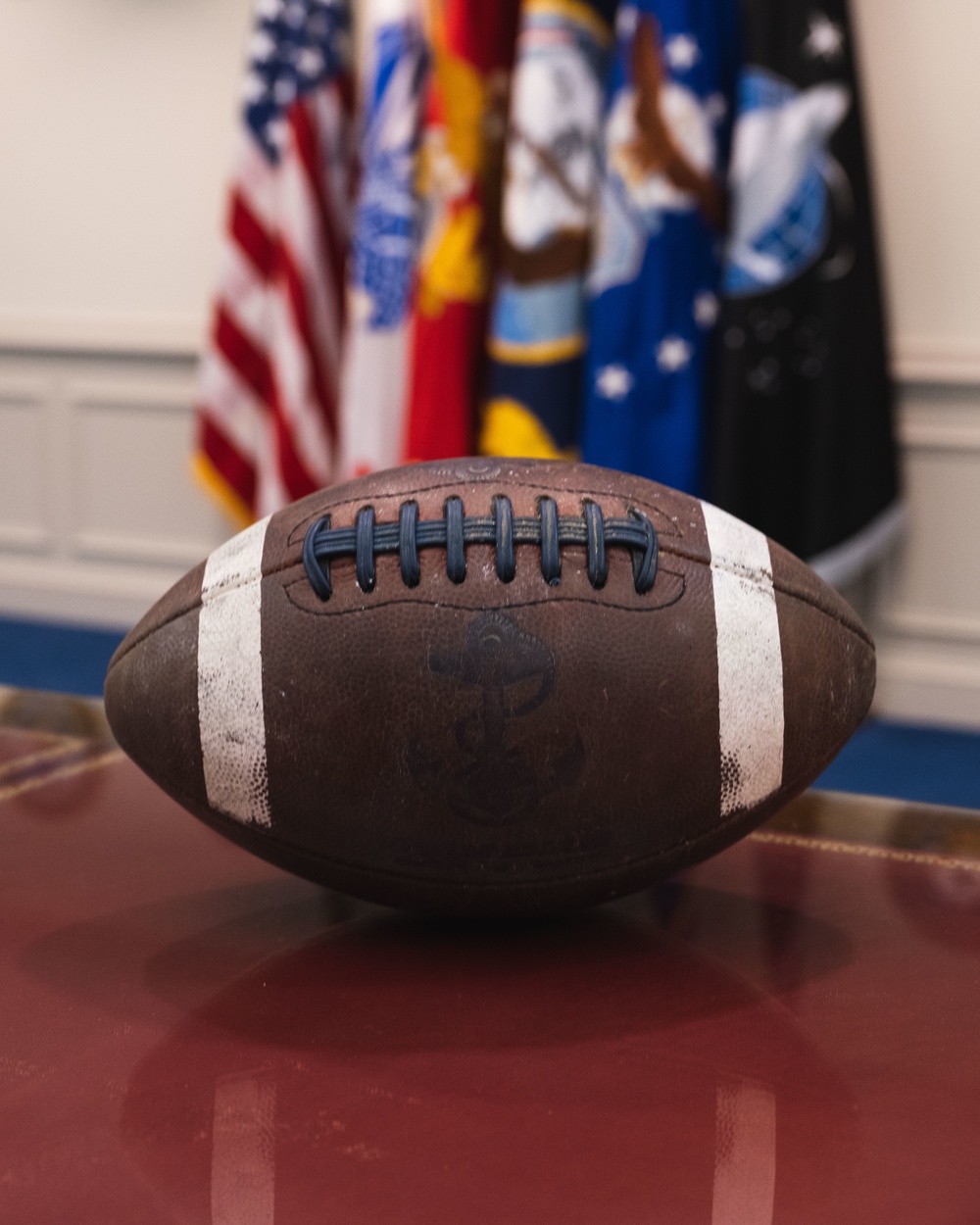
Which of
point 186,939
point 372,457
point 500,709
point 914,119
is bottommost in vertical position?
point 372,457

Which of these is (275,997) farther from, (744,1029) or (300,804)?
(744,1029)

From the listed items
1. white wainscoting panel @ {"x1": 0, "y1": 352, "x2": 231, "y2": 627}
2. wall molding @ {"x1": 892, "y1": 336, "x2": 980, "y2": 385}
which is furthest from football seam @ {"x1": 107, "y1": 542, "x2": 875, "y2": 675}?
white wainscoting panel @ {"x1": 0, "y1": 352, "x2": 231, "y2": 627}

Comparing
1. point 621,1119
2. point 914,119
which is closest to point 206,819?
point 621,1119

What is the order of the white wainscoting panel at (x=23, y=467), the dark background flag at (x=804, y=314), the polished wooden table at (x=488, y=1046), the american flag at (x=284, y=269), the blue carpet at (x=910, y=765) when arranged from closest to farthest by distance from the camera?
the polished wooden table at (x=488, y=1046) → the blue carpet at (x=910, y=765) → the dark background flag at (x=804, y=314) → the american flag at (x=284, y=269) → the white wainscoting panel at (x=23, y=467)

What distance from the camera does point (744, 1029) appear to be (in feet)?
2.06

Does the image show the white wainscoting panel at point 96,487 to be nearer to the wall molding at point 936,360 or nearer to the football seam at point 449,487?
the wall molding at point 936,360

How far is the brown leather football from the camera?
2.17ft

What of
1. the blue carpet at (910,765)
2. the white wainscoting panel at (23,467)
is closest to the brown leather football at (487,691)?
the blue carpet at (910,765)

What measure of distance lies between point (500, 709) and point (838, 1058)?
8.6 inches

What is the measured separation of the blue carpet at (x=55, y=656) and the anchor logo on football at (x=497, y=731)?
7.94 ft

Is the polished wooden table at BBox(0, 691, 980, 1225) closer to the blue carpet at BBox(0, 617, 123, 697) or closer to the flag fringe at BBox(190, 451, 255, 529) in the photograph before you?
the blue carpet at BBox(0, 617, 123, 697)

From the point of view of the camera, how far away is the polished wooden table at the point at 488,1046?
49 centimetres

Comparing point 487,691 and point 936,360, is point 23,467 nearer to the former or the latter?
point 936,360

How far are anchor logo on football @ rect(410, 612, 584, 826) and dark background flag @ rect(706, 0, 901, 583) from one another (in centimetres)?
207
